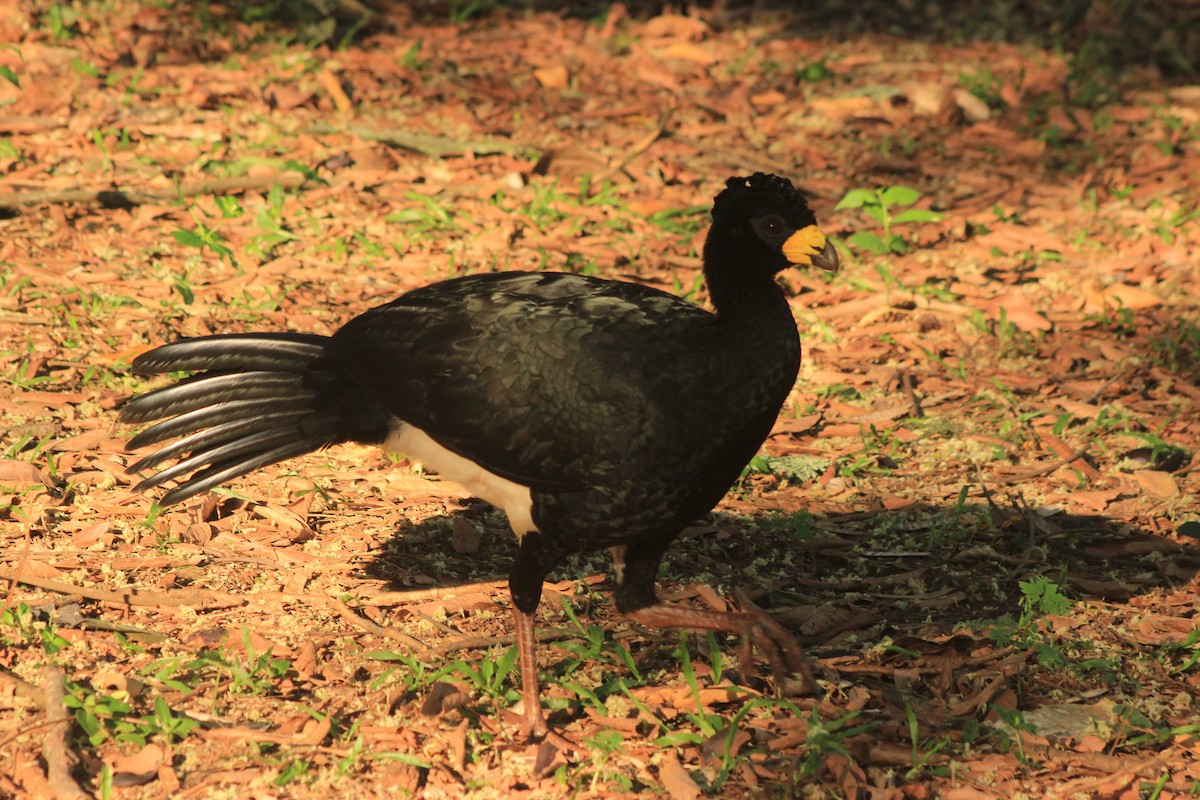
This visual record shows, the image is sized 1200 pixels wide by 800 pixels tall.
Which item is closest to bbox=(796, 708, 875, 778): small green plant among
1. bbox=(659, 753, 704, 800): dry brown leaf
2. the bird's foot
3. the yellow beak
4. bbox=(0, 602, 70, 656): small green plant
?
the bird's foot

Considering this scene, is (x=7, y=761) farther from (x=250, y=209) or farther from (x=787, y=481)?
(x=250, y=209)

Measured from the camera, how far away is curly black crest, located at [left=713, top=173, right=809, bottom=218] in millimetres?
4398

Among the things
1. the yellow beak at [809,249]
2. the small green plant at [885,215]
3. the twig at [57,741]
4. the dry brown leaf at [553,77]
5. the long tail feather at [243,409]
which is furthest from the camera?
the dry brown leaf at [553,77]

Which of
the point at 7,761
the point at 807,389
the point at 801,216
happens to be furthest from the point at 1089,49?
the point at 7,761

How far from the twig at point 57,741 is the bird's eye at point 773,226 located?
2.67 meters

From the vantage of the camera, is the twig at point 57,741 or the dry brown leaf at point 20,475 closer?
the twig at point 57,741

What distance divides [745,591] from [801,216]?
1525 mm

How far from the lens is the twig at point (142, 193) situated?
7.14 m

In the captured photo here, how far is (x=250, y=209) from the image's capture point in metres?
7.57

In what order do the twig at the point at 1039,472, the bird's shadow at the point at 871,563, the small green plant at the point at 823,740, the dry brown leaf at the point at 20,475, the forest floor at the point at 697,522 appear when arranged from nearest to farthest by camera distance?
the small green plant at the point at 823,740 < the forest floor at the point at 697,522 < the bird's shadow at the point at 871,563 < the dry brown leaf at the point at 20,475 < the twig at the point at 1039,472

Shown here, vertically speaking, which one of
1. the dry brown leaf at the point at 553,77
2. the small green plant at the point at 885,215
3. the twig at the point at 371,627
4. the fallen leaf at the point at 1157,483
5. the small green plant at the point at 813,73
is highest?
the small green plant at the point at 813,73

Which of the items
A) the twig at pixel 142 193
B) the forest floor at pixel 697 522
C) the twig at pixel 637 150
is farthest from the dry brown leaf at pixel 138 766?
the twig at pixel 637 150

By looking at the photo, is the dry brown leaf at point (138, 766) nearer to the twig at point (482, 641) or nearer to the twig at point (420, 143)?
the twig at point (482, 641)

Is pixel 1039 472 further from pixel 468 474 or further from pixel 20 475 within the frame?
pixel 20 475
